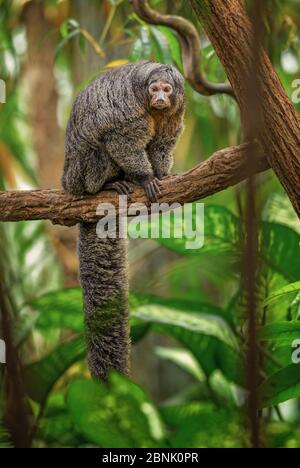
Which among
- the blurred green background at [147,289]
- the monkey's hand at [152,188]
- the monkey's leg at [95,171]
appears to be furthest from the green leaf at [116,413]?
the monkey's leg at [95,171]

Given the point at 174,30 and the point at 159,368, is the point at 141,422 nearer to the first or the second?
the point at 174,30

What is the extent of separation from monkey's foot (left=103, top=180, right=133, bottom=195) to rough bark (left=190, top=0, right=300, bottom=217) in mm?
483

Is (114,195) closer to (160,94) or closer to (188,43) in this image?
(160,94)

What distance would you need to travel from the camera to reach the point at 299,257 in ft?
6.30

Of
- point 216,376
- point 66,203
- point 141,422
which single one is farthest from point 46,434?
point 216,376

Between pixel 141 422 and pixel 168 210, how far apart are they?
1.01 meters

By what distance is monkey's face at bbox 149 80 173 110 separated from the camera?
5.62 feet

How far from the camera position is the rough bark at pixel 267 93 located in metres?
1.40

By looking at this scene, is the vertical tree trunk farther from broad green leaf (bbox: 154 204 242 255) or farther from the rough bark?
the rough bark

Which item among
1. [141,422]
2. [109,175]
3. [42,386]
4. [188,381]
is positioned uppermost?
[109,175]

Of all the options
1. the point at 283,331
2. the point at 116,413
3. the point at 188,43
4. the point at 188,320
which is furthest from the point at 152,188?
the point at 116,413

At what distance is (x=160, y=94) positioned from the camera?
67.9 inches

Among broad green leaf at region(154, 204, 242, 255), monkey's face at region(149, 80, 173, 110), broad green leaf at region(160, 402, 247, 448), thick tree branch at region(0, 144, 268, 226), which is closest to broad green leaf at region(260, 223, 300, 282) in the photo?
broad green leaf at region(154, 204, 242, 255)

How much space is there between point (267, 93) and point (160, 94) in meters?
0.40
